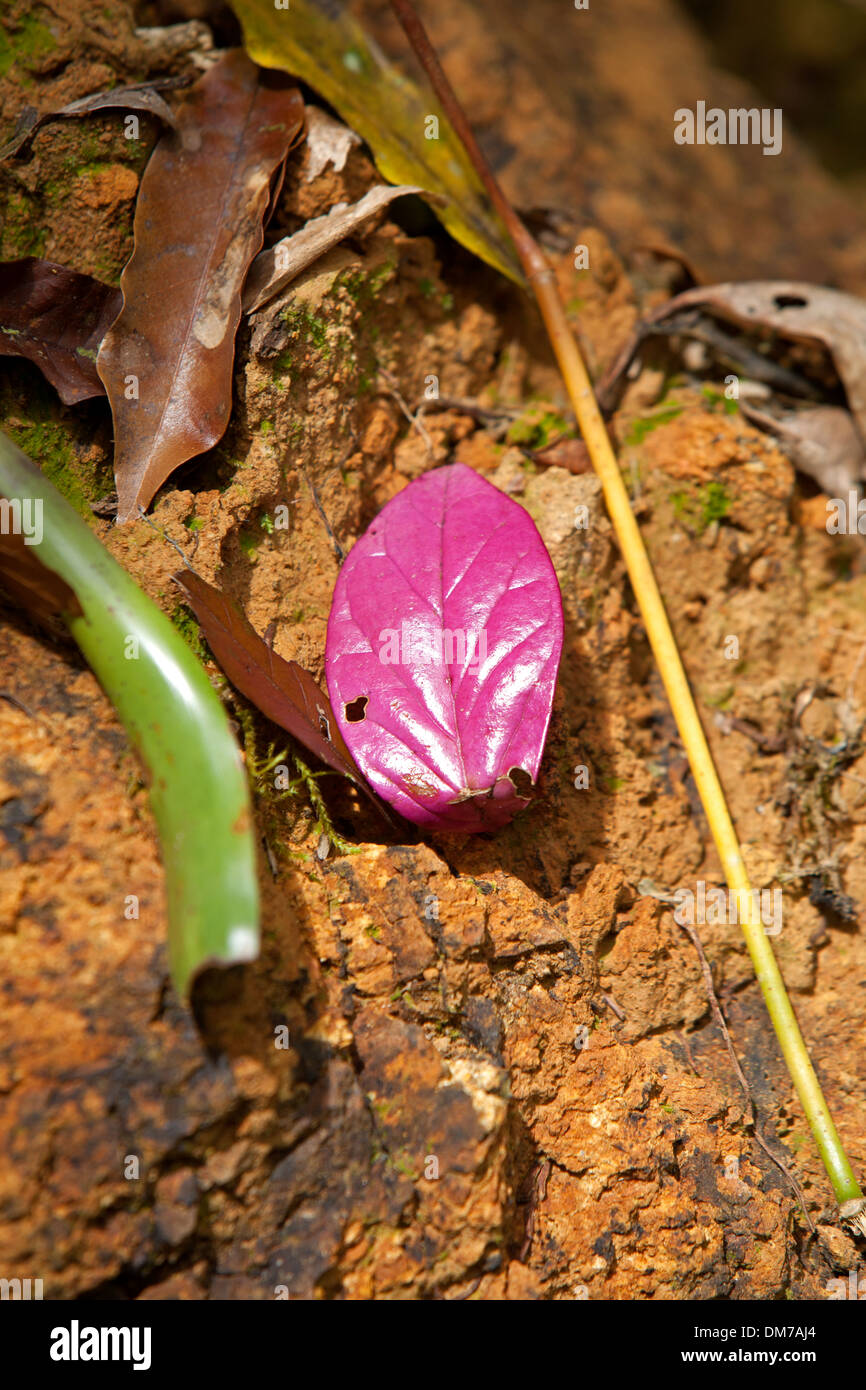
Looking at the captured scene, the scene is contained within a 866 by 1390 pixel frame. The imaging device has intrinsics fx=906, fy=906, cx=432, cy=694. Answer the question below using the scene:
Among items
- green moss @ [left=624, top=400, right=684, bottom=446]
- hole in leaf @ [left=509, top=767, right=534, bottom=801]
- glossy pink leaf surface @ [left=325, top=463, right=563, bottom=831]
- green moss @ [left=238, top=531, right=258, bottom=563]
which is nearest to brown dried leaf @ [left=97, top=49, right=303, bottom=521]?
green moss @ [left=238, top=531, right=258, bottom=563]

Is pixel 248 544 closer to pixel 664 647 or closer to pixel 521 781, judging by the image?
pixel 521 781

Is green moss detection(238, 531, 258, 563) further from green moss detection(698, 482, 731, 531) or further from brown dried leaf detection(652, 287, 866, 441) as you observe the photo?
brown dried leaf detection(652, 287, 866, 441)

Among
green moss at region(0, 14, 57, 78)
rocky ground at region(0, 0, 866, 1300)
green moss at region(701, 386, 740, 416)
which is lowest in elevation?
rocky ground at region(0, 0, 866, 1300)

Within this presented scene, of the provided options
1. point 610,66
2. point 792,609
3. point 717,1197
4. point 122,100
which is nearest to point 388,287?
point 122,100

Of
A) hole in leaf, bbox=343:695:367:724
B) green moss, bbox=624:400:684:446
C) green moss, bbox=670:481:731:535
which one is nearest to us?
hole in leaf, bbox=343:695:367:724

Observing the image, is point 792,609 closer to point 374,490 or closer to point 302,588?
point 374,490

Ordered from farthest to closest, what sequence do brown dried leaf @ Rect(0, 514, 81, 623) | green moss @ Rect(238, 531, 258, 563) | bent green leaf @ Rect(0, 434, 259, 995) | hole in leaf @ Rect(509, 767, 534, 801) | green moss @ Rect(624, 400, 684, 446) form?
green moss @ Rect(624, 400, 684, 446) < green moss @ Rect(238, 531, 258, 563) < hole in leaf @ Rect(509, 767, 534, 801) < brown dried leaf @ Rect(0, 514, 81, 623) < bent green leaf @ Rect(0, 434, 259, 995)

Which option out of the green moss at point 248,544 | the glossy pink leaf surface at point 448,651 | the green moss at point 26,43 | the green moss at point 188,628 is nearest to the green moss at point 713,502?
the glossy pink leaf surface at point 448,651
